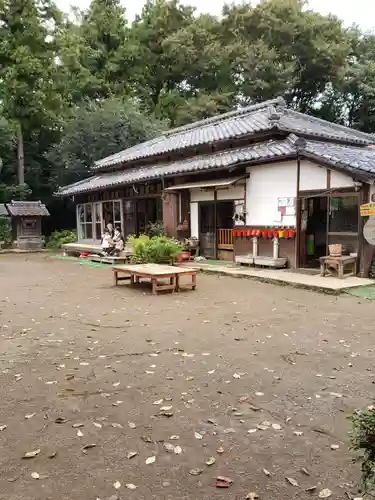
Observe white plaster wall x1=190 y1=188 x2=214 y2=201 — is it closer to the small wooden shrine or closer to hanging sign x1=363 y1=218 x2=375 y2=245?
hanging sign x1=363 y1=218 x2=375 y2=245

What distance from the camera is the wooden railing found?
13.9 m

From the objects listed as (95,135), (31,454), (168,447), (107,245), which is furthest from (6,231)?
(168,447)

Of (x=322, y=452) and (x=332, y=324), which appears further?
(x=332, y=324)

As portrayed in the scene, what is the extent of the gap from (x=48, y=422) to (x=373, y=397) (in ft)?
9.20

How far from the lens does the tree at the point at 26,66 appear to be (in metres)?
23.7

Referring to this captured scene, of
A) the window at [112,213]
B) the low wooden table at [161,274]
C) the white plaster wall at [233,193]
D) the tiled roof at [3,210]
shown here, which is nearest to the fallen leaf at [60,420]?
the low wooden table at [161,274]

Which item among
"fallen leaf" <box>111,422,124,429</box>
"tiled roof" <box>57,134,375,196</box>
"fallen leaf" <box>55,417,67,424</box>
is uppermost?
"tiled roof" <box>57,134,375,196</box>

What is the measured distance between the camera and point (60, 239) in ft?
76.2

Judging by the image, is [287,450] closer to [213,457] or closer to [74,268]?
[213,457]

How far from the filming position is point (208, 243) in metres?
14.6

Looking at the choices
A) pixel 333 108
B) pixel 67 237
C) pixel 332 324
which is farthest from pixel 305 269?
pixel 333 108

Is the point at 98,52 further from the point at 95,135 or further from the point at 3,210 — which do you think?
the point at 3,210

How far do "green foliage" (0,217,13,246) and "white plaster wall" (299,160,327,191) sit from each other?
1789cm

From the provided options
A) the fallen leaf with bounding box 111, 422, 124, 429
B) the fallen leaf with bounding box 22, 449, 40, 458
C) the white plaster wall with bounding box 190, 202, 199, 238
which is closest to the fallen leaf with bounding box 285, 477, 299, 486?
the fallen leaf with bounding box 111, 422, 124, 429
